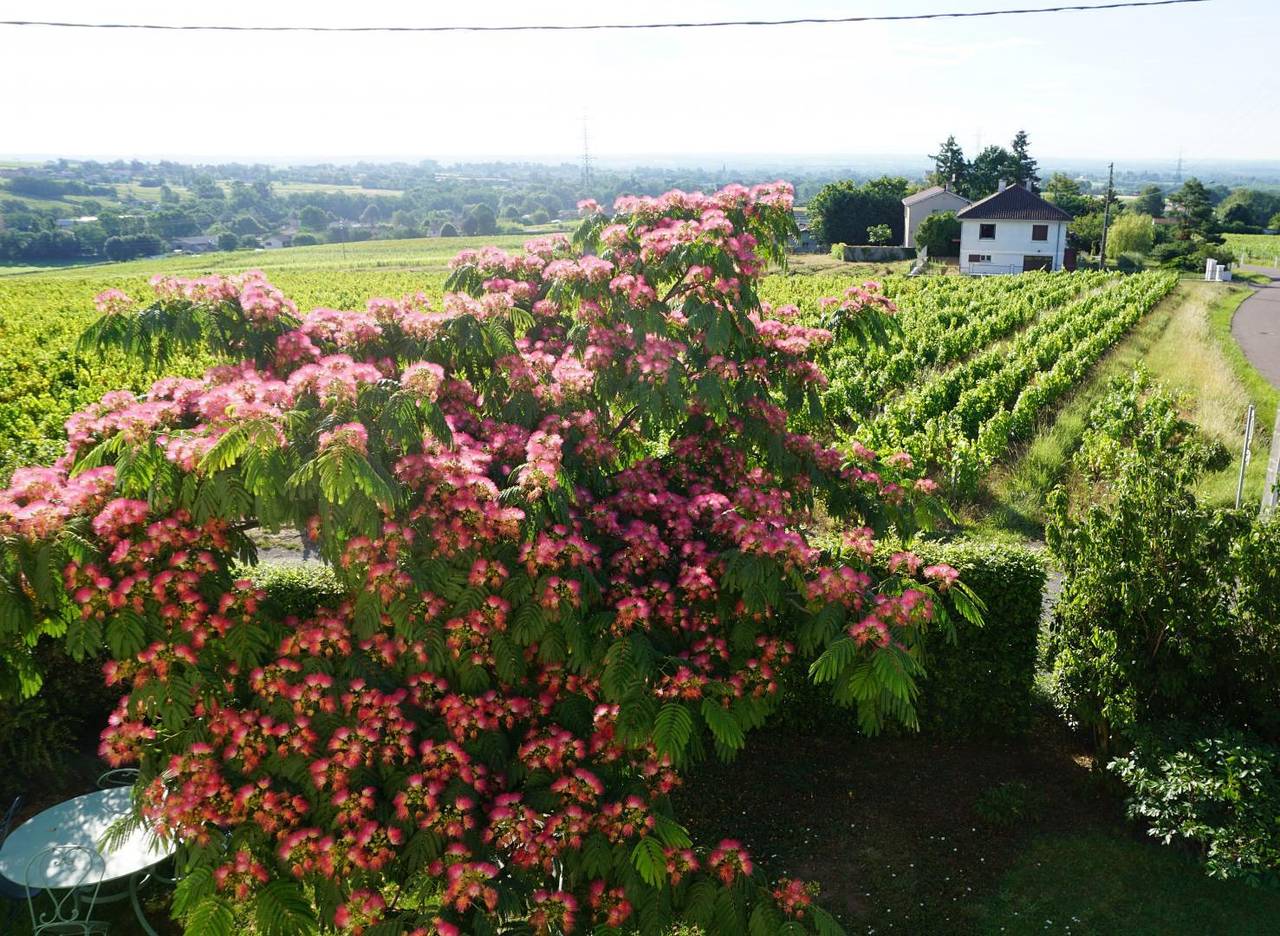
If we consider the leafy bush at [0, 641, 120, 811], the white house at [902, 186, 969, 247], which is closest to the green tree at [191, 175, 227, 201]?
the white house at [902, 186, 969, 247]

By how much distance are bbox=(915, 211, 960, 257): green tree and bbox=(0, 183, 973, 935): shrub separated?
62.3 meters

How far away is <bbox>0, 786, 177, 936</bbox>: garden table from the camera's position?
17.1 feet

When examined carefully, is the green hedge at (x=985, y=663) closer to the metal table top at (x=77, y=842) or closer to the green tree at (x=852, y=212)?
the metal table top at (x=77, y=842)

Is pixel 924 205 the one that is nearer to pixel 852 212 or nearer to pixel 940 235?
pixel 852 212

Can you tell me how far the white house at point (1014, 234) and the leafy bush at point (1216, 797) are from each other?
5669 cm

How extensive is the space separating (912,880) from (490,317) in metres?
4.83

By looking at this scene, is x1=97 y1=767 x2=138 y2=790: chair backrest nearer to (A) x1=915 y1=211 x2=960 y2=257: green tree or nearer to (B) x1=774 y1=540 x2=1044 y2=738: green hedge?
(B) x1=774 y1=540 x2=1044 y2=738: green hedge

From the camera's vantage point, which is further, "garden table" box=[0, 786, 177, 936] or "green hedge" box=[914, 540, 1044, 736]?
"green hedge" box=[914, 540, 1044, 736]

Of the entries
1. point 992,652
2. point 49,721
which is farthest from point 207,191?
point 992,652

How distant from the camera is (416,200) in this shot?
457 feet

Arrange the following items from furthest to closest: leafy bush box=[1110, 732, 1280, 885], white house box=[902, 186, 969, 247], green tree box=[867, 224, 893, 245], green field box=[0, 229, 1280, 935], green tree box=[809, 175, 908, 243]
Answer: green tree box=[809, 175, 908, 243]
white house box=[902, 186, 969, 247]
green tree box=[867, 224, 893, 245]
green field box=[0, 229, 1280, 935]
leafy bush box=[1110, 732, 1280, 885]

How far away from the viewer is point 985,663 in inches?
301

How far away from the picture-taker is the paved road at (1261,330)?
25.1 metres

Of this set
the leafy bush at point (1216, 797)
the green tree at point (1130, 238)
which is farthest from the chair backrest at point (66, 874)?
the green tree at point (1130, 238)
